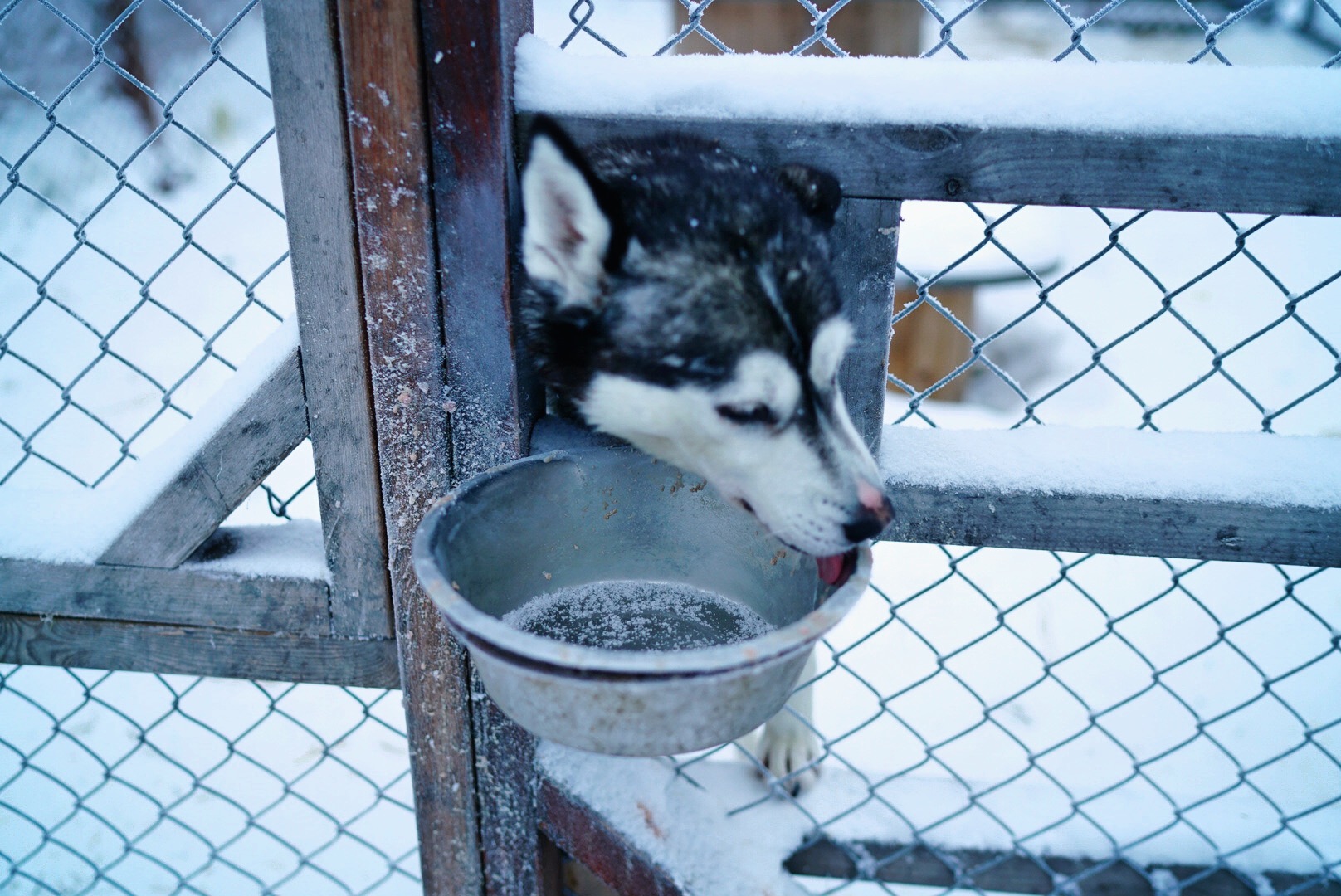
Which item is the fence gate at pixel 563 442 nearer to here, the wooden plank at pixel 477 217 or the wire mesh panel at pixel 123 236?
the wooden plank at pixel 477 217

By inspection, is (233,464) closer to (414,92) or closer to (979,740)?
(414,92)

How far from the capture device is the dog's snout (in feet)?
4.17

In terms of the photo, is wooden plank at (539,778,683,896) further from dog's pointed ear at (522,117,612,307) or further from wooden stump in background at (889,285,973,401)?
wooden stump in background at (889,285,973,401)

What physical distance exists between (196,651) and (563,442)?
0.92 metres

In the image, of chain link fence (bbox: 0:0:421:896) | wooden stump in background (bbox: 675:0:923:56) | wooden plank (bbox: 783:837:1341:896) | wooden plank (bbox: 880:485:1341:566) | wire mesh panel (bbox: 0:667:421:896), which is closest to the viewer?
wooden plank (bbox: 880:485:1341:566)

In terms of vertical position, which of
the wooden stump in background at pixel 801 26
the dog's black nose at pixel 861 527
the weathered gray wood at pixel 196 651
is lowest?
the weathered gray wood at pixel 196 651

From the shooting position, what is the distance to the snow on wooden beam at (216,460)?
147 centimetres

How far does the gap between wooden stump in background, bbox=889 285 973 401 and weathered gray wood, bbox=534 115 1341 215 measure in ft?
11.1

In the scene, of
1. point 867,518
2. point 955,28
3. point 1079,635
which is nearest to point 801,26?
point 955,28

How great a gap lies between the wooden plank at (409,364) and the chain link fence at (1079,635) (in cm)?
37

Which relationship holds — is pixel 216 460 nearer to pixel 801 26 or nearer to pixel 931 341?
pixel 931 341

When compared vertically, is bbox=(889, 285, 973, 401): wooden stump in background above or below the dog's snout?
below

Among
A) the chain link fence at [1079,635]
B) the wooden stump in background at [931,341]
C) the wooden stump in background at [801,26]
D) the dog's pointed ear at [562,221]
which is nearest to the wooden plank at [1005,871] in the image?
the chain link fence at [1079,635]

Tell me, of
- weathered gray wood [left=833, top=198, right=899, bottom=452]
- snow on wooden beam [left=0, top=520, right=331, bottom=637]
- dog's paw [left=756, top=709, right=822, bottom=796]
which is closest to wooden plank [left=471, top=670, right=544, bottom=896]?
snow on wooden beam [left=0, top=520, right=331, bottom=637]
